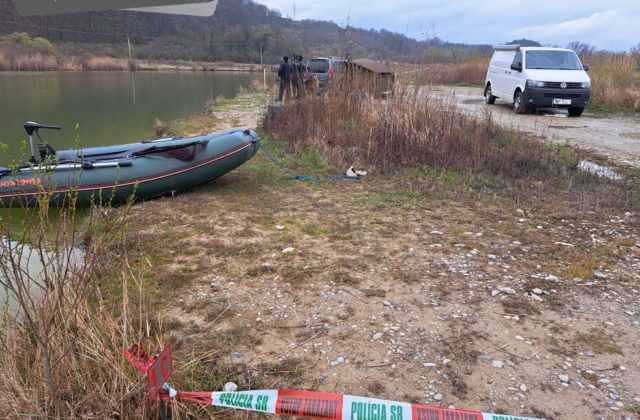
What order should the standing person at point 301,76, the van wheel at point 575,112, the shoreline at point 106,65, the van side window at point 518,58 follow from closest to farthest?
the standing person at point 301,76 < the van side window at point 518,58 < the van wheel at point 575,112 < the shoreline at point 106,65

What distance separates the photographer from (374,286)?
3.64m

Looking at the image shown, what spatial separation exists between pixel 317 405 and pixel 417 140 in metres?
5.96

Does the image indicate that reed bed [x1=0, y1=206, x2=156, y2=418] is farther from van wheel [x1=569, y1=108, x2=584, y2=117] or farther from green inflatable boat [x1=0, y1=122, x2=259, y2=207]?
van wheel [x1=569, y1=108, x2=584, y2=117]

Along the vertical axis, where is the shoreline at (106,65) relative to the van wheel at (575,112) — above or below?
above

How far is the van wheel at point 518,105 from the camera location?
1160 cm

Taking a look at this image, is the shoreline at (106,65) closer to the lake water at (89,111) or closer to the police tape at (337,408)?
the lake water at (89,111)

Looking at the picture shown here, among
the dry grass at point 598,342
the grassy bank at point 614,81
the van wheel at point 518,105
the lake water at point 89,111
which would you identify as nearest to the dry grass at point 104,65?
the lake water at point 89,111

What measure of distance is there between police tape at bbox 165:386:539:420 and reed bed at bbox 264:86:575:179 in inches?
219

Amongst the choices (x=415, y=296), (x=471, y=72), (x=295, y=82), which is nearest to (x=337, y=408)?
(x=415, y=296)

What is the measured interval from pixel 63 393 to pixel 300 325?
147cm

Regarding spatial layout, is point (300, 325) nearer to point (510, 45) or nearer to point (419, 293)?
point (419, 293)

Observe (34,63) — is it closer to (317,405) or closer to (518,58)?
(518,58)

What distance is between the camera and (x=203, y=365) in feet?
8.82

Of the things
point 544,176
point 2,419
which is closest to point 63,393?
point 2,419
